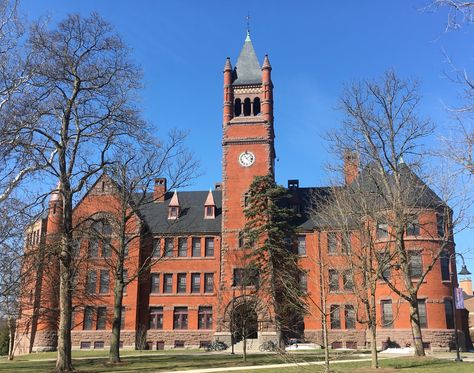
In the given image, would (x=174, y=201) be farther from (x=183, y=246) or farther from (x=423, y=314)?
(x=423, y=314)

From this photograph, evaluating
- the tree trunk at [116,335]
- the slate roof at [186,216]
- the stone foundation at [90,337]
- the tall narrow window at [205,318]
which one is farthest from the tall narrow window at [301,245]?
the tree trunk at [116,335]

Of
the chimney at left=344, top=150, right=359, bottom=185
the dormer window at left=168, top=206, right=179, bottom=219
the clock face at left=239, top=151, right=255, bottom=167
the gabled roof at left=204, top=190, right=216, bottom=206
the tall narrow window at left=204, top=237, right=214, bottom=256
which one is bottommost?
the tall narrow window at left=204, top=237, right=214, bottom=256

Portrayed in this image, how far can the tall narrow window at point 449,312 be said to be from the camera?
35656 mm

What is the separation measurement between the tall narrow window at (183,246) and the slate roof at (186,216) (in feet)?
2.58

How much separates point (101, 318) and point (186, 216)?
476 inches

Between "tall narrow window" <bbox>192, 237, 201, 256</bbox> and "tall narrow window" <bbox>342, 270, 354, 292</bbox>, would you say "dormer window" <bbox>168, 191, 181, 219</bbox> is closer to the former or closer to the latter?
"tall narrow window" <bbox>192, 237, 201, 256</bbox>

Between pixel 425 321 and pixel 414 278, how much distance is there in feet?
10.4

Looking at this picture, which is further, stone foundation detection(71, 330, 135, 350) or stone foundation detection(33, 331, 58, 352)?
stone foundation detection(71, 330, 135, 350)

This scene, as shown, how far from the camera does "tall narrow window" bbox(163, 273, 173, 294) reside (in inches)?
1764

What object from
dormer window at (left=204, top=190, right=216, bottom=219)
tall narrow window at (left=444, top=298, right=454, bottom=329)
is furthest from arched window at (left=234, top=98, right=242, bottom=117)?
tall narrow window at (left=444, top=298, right=454, bottom=329)

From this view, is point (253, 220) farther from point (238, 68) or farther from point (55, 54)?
point (55, 54)

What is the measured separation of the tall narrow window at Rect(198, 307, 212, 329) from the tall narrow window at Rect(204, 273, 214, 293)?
158 cm

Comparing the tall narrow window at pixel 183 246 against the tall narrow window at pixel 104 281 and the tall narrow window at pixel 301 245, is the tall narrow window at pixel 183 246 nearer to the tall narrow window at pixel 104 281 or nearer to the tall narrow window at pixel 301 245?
the tall narrow window at pixel 104 281

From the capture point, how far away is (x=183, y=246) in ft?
151
